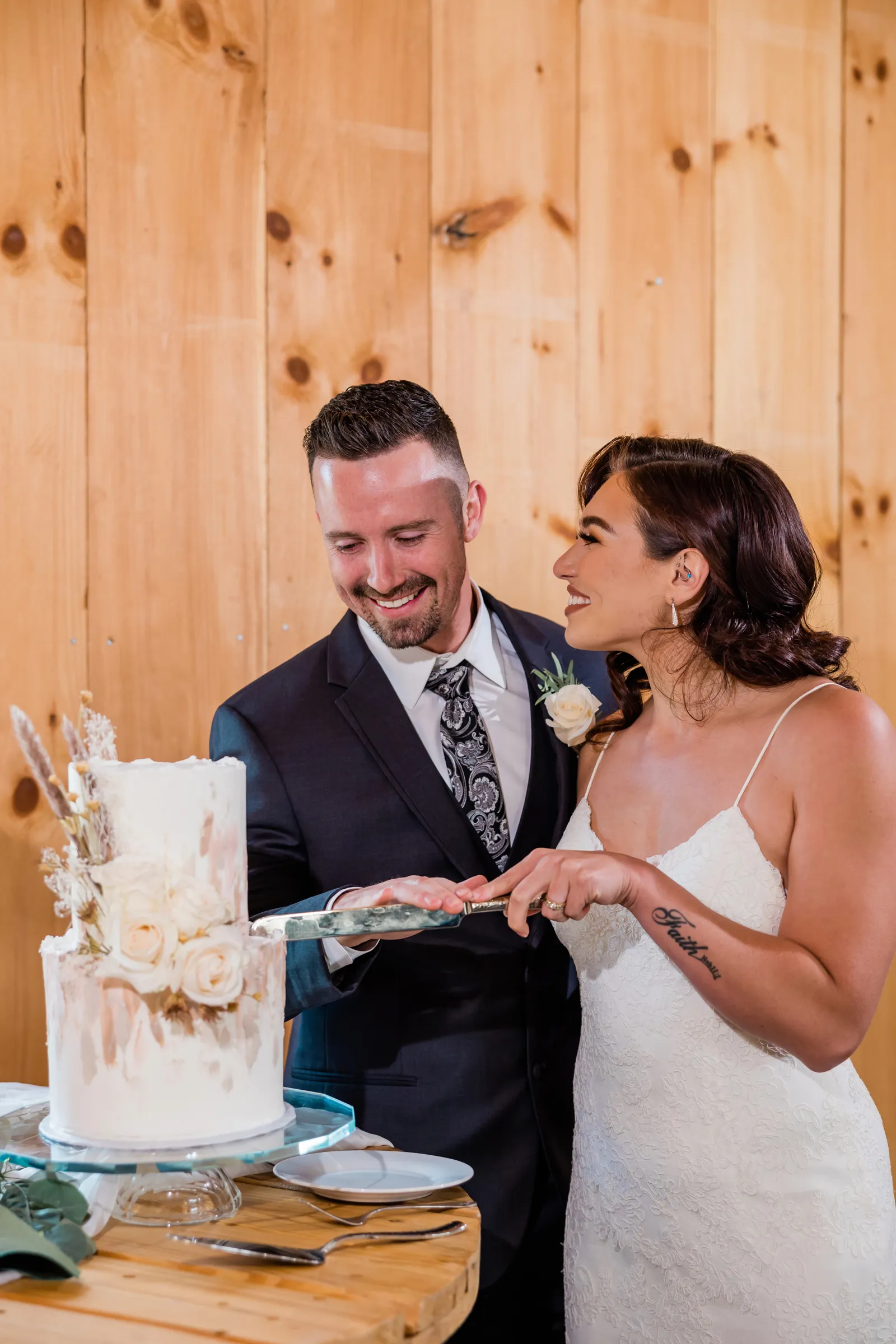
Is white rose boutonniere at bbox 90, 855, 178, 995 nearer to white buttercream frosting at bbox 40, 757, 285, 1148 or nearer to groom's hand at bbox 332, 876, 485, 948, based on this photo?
white buttercream frosting at bbox 40, 757, 285, 1148

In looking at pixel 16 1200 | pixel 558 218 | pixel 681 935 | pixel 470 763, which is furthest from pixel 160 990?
pixel 558 218

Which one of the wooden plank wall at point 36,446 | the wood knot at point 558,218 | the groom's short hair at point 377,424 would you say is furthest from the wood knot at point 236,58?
the groom's short hair at point 377,424

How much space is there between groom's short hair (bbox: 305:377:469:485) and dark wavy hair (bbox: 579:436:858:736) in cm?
44

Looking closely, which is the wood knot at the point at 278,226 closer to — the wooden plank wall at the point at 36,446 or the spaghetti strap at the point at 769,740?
the wooden plank wall at the point at 36,446

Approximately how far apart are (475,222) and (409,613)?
1.16 metres

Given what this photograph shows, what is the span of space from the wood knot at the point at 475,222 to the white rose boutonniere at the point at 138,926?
198 cm

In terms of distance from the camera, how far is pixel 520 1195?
2.10m

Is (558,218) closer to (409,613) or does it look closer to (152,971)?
(409,613)

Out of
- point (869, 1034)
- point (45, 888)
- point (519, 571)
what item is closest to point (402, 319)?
point (519, 571)

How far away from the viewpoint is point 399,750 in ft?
7.09

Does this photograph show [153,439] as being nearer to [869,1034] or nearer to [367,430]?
[367,430]

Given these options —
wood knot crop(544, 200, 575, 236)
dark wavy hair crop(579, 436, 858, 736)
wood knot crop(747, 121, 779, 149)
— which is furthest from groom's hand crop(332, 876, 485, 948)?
wood knot crop(747, 121, 779, 149)

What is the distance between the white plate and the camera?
4.74 ft

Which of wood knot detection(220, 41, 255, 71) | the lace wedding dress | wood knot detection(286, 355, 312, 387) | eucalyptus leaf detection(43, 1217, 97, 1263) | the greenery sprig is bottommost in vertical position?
the lace wedding dress
